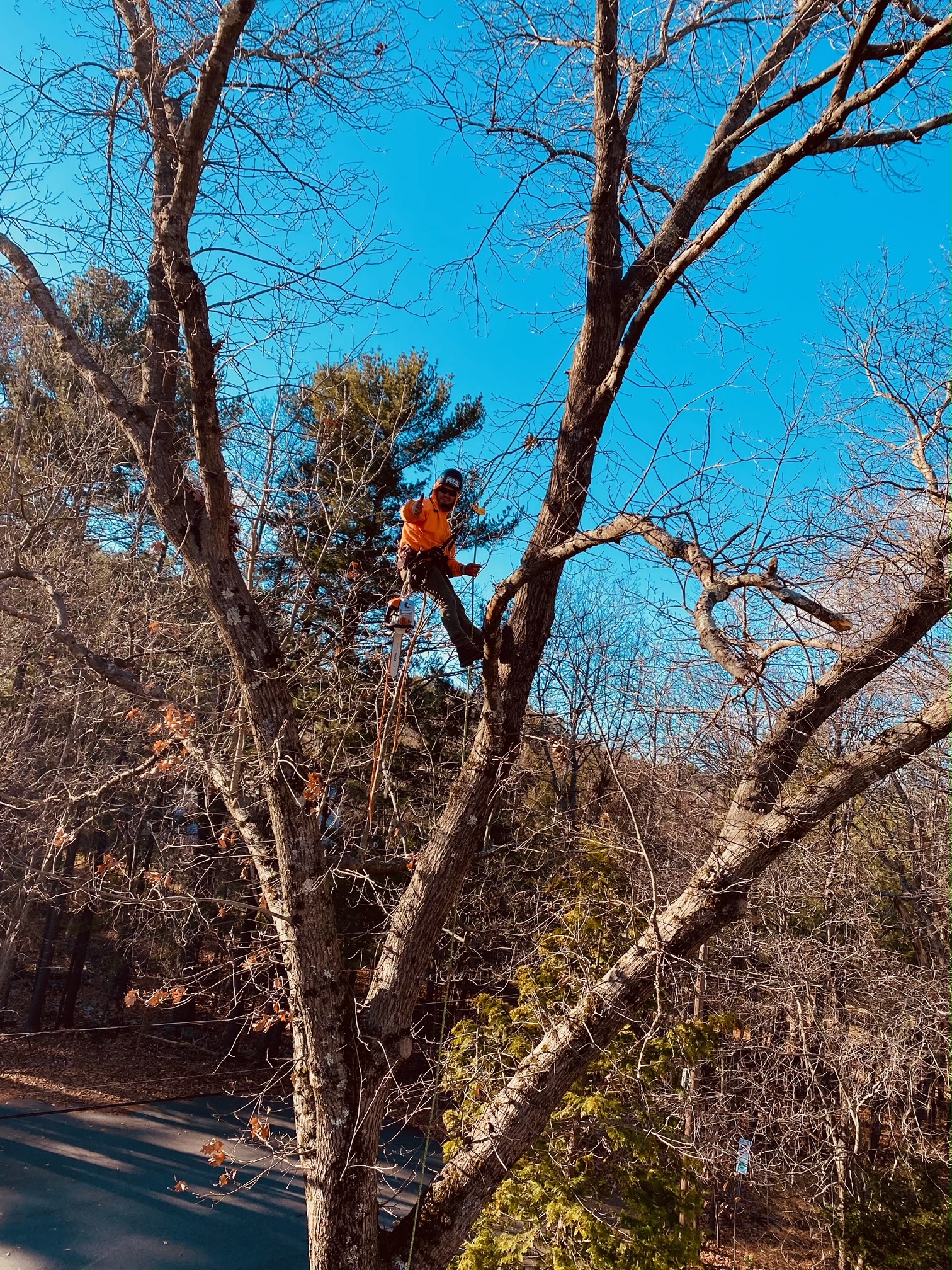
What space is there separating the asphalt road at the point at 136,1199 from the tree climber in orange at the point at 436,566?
641 cm

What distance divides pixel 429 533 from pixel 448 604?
1.44ft

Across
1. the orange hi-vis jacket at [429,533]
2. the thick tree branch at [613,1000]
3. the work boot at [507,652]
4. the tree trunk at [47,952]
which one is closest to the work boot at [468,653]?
the work boot at [507,652]

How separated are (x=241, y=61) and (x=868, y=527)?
3864 mm

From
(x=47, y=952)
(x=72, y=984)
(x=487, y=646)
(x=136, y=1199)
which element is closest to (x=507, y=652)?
(x=487, y=646)

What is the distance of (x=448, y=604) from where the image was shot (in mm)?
4391

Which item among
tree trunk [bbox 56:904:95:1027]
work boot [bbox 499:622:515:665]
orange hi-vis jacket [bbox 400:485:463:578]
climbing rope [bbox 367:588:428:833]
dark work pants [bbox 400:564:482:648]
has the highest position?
orange hi-vis jacket [bbox 400:485:463:578]

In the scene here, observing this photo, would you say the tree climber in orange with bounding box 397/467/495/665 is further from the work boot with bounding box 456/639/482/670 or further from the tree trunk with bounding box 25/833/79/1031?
the tree trunk with bounding box 25/833/79/1031

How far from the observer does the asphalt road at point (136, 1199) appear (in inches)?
379

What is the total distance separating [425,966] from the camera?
4.05 metres

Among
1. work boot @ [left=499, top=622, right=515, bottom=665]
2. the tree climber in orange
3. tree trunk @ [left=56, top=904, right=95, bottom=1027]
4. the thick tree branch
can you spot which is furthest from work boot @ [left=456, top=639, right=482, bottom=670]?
tree trunk @ [left=56, top=904, right=95, bottom=1027]

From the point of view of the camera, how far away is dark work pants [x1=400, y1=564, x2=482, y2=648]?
4398mm

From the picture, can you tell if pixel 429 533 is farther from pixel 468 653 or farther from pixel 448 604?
pixel 468 653

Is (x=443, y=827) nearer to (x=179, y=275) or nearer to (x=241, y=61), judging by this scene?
(x=179, y=275)

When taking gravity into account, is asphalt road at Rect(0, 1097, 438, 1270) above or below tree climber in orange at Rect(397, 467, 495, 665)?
below
